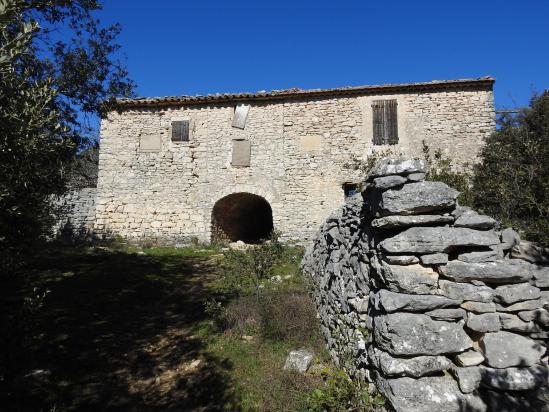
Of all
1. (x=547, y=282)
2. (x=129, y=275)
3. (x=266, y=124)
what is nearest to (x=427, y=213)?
(x=547, y=282)

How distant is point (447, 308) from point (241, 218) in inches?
490

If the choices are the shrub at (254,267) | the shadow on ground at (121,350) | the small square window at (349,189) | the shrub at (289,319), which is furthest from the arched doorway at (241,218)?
the shrub at (289,319)

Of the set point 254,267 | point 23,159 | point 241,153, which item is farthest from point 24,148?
point 241,153

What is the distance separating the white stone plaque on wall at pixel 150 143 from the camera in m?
14.1

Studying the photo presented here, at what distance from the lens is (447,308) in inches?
132

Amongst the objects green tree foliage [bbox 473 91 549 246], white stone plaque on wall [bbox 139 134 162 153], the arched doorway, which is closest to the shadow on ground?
green tree foliage [bbox 473 91 549 246]

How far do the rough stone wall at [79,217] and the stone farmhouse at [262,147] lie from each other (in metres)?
0.64

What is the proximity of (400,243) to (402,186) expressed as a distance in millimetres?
588

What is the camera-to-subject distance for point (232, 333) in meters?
5.62

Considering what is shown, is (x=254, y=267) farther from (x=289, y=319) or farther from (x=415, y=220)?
(x=415, y=220)

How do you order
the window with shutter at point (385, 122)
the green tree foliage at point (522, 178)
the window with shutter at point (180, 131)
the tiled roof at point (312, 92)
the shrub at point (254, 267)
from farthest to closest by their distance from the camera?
the window with shutter at point (180, 131) → the window with shutter at point (385, 122) → the tiled roof at point (312, 92) → the shrub at point (254, 267) → the green tree foliage at point (522, 178)

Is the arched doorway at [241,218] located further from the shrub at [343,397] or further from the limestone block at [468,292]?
the limestone block at [468,292]

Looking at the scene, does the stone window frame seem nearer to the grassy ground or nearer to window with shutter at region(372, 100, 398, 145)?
window with shutter at region(372, 100, 398, 145)

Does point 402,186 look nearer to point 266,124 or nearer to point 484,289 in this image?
point 484,289
